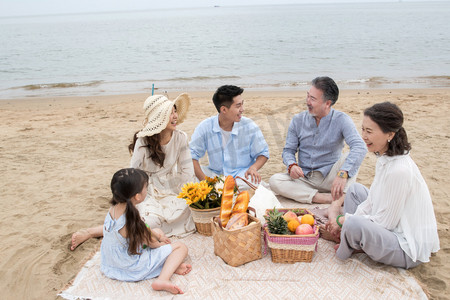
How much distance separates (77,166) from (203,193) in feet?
11.0

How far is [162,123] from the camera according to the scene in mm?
3812

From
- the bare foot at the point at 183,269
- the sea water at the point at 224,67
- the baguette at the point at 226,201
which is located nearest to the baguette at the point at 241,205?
the baguette at the point at 226,201

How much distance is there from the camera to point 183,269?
320 centimetres

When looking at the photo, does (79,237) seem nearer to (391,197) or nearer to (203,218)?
(203,218)

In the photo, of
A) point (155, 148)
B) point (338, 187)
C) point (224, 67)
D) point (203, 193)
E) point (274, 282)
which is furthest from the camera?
point (224, 67)

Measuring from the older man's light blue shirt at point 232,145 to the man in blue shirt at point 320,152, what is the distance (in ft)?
1.37

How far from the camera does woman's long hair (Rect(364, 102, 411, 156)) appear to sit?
2908 millimetres

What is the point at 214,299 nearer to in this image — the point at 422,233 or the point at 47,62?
the point at 422,233

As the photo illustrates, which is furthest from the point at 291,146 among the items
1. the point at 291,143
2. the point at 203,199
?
the point at 203,199

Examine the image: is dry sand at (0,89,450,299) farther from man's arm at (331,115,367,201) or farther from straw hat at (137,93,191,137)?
straw hat at (137,93,191,137)

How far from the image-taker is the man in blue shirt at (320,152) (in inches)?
164

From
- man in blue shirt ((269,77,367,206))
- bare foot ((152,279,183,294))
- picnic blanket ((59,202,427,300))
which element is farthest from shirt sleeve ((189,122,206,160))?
bare foot ((152,279,183,294))

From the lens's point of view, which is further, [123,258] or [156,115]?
[156,115]

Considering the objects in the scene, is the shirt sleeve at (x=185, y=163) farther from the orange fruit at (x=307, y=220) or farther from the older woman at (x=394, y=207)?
the older woman at (x=394, y=207)
